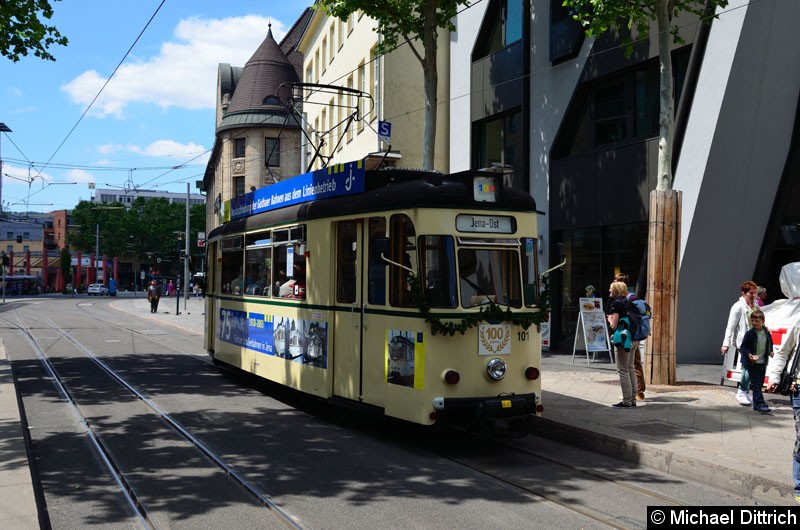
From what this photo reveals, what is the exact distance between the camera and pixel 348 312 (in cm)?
913

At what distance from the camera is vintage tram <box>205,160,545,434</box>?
26.1 ft

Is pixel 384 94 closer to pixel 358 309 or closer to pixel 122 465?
pixel 358 309

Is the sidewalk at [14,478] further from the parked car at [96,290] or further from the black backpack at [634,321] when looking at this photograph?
the parked car at [96,290]

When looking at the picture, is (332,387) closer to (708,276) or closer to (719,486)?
(719,486)

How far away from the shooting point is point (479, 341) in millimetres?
8094

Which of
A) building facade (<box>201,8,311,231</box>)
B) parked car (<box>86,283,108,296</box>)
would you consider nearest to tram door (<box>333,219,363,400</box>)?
building facade (<box>201,8,311,231</box>)

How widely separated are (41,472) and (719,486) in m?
6.27

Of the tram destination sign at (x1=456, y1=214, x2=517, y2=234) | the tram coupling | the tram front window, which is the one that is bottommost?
the tram coupling

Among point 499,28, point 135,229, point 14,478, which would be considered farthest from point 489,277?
point 135,229

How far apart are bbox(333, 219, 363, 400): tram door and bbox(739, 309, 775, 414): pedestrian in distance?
514 cm

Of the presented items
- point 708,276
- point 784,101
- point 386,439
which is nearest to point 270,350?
point 386,439

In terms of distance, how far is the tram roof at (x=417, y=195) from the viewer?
814 centimetres

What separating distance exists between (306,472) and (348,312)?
96.7 inches

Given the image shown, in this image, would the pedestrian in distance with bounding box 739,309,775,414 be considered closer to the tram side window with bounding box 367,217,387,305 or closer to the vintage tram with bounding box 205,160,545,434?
the vintage tram with bounding box 205,160,545,434
